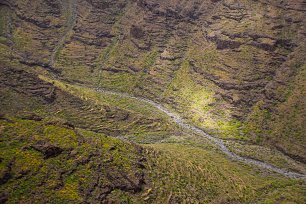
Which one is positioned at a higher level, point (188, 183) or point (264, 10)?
point (264, 10)

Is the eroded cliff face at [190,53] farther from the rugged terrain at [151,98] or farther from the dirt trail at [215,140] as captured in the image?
the dirt trail at [215,140]

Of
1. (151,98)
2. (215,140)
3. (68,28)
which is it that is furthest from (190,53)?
(68,28)

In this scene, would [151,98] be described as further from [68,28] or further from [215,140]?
[68,28]

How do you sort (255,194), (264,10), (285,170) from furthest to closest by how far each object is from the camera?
1. (264,10)
2. (285,170)
3. (255,194)

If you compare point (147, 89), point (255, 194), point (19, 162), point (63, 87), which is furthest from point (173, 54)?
point (19, 162)

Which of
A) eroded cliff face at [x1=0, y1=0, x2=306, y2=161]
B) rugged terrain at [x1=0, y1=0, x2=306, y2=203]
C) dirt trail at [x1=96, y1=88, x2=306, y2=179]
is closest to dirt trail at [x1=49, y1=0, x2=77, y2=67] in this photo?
eroded cliff face at [x1=0, y1=0, x2=306, y2=161]

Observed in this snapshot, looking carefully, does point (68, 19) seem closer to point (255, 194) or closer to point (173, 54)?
point (173, 54)
